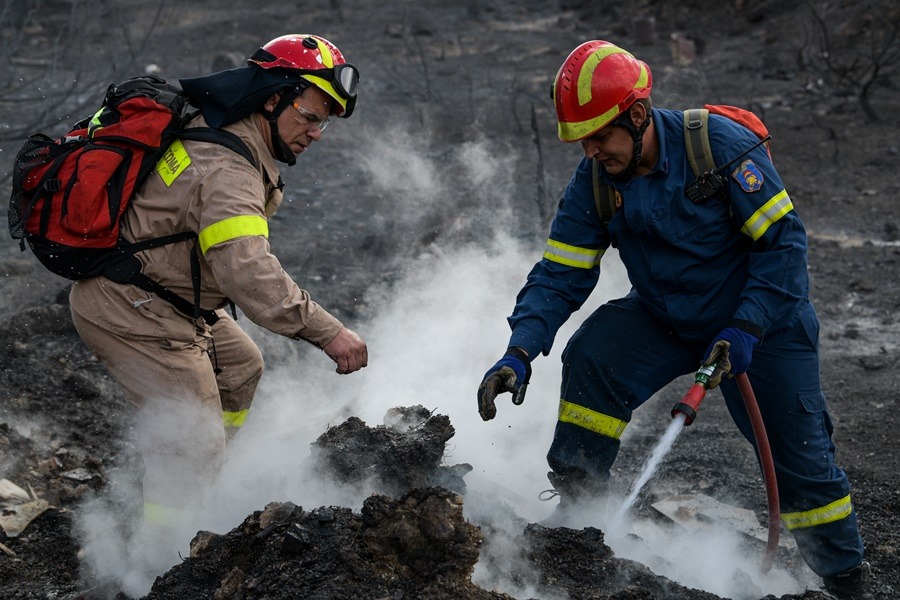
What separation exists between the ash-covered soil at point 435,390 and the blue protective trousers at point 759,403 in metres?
0.36

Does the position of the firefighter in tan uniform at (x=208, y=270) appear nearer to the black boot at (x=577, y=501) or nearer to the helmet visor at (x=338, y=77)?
the helmet visor at (x=338, y=77)

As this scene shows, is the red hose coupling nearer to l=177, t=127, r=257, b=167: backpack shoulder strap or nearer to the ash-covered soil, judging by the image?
the ash-covered soil

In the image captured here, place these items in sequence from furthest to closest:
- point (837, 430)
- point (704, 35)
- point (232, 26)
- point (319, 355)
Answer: point (232, 26) → point (704, 35) → point (319, 355) → point (837, 430)

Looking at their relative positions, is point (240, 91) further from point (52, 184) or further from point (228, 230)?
point (52, 184)

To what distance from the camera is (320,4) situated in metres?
24.0

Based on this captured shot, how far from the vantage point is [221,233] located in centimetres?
327

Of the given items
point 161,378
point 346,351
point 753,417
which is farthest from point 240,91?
point 753,417

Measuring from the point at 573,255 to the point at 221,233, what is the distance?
143 centimetres

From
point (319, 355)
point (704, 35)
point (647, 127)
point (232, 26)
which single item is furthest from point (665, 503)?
point (232, 26)

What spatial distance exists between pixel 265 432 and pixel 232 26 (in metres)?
17.8

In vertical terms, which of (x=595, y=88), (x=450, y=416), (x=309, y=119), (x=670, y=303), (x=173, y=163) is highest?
(x=595, y=88)

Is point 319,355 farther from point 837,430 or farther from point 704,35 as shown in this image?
point 704,35

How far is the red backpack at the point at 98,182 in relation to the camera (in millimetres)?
3357

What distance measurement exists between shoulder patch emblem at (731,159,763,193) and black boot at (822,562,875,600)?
1585mm
